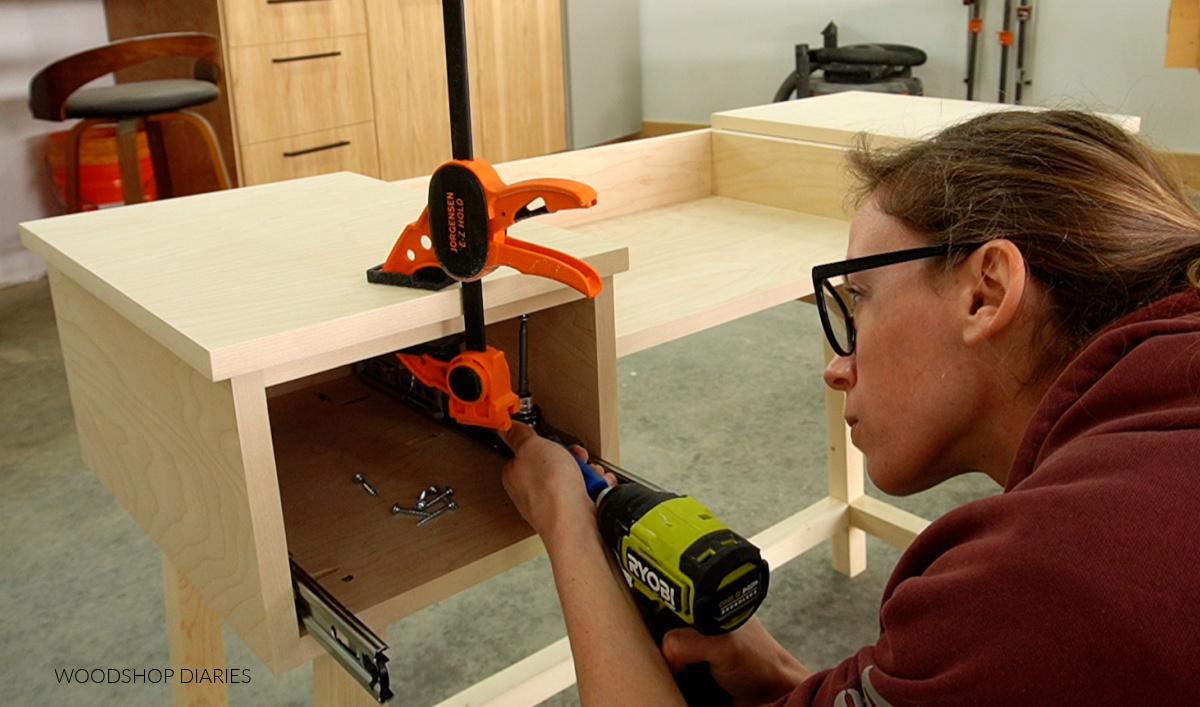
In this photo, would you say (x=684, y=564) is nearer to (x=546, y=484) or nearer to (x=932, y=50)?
(x=546, y=484)

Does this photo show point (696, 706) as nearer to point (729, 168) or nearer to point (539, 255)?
point (539, 255)

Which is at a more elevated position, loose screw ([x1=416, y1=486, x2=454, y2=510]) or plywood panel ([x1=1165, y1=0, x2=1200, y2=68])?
plywood panel ([x1=1165, y1=0, x2=1200, y2=68])

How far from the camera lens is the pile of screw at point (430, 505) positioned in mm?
1069

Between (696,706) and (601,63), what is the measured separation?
4.81m

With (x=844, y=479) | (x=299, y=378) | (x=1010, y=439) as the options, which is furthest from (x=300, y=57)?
(x=1010, y=439)

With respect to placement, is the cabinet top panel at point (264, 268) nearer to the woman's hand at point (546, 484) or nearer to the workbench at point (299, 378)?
the workbench at point (299, 378)

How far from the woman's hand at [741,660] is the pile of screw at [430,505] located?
11.2 inches

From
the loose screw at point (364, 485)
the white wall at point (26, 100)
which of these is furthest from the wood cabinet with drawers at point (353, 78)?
the loose screw at point (364, 485)

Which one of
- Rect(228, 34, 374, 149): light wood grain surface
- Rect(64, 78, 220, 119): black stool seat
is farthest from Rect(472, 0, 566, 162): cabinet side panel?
Rect(64, 78, 220, 119): black stool seat

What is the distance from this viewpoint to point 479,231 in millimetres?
857

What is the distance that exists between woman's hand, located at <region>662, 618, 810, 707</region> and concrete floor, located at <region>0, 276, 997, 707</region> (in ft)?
3.19

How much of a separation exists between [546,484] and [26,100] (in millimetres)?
3675

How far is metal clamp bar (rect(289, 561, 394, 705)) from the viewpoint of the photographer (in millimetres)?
808

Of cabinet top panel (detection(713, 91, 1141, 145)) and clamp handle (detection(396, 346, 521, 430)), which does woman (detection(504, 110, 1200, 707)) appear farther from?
cabinet top panel (detection(713, 91, 1141, 145))
